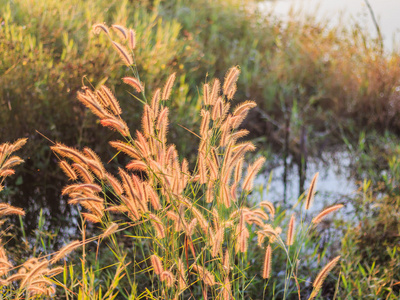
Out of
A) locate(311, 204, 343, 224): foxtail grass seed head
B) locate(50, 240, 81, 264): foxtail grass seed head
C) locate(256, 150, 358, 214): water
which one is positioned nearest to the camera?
locate(50, 240, 81, 264): foxtail grass seed head

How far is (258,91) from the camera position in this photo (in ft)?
17.7

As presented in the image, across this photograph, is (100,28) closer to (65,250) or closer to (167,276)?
(65,250)

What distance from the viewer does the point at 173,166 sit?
167 cm

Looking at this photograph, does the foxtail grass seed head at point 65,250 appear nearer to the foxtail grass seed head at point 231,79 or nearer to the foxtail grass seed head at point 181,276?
the foxtail grass seed head at point 181,276

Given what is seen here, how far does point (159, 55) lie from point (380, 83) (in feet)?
8.78

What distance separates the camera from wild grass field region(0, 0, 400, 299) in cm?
158

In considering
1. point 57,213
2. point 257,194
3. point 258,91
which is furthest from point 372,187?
point 57,213

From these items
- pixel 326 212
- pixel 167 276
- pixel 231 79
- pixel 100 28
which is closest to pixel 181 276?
pixel 167 276

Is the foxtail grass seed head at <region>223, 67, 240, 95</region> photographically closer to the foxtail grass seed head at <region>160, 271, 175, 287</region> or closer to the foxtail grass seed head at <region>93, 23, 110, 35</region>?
the foxtail grass seed head at <region>93, 23, 110, 35</region>

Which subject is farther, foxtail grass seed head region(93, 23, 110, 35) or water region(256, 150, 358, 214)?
water region(256, 150, 358, 214)

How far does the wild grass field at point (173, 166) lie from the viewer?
158 cm

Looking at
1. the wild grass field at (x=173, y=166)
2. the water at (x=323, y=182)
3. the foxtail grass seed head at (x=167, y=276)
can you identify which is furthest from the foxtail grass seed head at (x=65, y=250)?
the water at (x=323, y=182)

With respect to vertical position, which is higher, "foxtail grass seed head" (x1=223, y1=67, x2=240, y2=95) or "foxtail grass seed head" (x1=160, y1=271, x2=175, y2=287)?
"foxtail grass seed head" (x1=223, y1=67, x2=240, y2=95)

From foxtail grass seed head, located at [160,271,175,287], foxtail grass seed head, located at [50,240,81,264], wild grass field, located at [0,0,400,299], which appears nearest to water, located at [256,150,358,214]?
wild grass field, located at [0,0,400,299]
